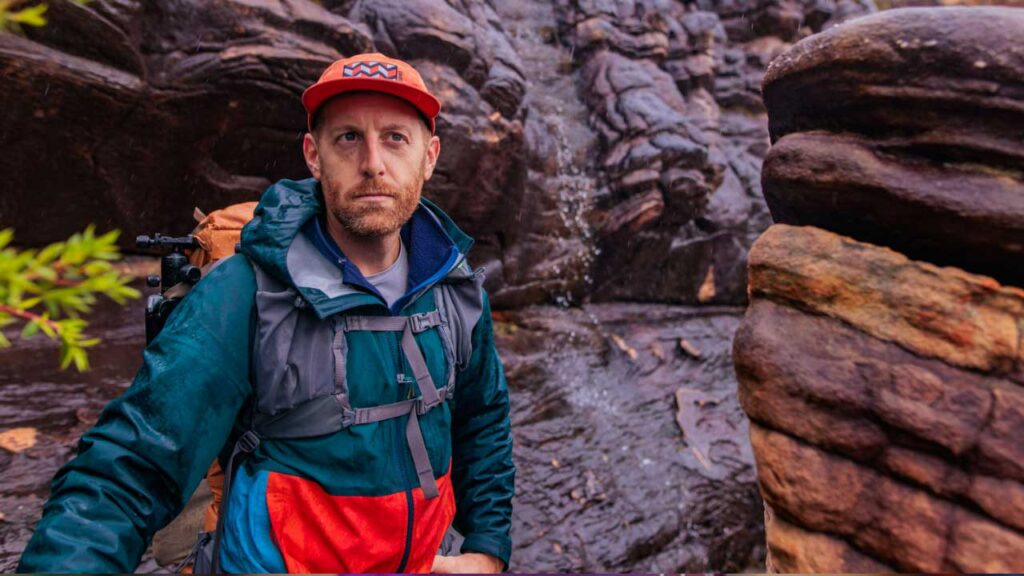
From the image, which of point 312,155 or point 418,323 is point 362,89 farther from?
point 418,323

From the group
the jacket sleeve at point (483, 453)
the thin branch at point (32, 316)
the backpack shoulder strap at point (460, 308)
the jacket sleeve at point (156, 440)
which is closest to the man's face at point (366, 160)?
the backpack shoulder strap at point (460, 308)

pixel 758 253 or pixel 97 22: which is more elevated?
pixel 97 22

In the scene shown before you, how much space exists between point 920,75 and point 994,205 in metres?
0.65

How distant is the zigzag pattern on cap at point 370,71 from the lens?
250 centimetres

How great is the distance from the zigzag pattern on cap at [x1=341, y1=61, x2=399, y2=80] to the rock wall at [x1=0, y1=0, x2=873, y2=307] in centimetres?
→ 552

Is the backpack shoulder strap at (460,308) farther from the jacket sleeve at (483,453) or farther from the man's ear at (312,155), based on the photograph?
the man's ear at (312,155)

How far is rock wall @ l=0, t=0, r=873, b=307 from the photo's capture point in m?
6.81

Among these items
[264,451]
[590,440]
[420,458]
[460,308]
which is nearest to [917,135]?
[460,308]

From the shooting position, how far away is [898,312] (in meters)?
→ 2.55

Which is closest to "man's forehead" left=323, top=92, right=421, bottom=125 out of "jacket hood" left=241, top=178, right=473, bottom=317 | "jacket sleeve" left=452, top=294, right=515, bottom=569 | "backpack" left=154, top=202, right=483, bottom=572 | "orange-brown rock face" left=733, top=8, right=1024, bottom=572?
"jacket hood" left=241, top=178, right=473, bottom=317

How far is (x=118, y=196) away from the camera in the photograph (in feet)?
24.6

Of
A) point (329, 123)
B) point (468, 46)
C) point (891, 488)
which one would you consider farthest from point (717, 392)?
point (329, 123)

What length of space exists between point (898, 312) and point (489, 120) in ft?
25.8

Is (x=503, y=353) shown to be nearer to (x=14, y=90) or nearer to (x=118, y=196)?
(x=118, y=196)
